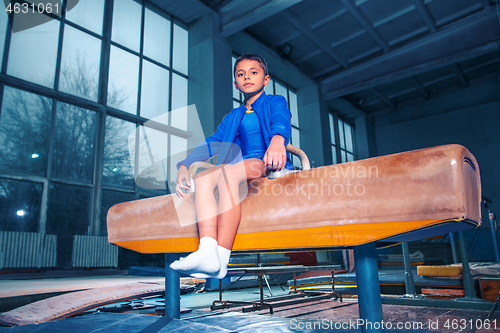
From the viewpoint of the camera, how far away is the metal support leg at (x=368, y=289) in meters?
1.08

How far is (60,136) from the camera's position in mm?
6363

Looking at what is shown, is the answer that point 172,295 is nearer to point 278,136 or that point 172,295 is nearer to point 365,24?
point 278,136

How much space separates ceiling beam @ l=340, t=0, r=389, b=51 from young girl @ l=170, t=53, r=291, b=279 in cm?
747

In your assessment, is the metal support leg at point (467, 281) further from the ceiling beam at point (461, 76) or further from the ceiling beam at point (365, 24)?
the ceiling beam at point (461, 76)

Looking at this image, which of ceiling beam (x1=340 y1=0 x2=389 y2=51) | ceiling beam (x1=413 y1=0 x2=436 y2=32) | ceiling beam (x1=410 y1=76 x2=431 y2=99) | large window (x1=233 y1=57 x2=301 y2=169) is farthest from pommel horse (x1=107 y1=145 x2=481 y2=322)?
ceiling beam (x1=410 y1=76 x2=431 y2=99)

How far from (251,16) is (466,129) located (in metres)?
9.33

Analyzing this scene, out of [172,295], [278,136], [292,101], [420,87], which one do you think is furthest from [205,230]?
[420,87]

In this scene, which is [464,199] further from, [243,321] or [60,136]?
[60,136]

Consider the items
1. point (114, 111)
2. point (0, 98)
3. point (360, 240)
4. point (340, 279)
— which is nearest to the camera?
point (360, 240)

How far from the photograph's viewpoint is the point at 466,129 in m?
12.0

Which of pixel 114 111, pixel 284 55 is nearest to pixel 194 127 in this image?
pixel 114 111

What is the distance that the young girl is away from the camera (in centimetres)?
116

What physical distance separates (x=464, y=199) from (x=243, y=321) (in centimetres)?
141

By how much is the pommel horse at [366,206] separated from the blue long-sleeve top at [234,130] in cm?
27
